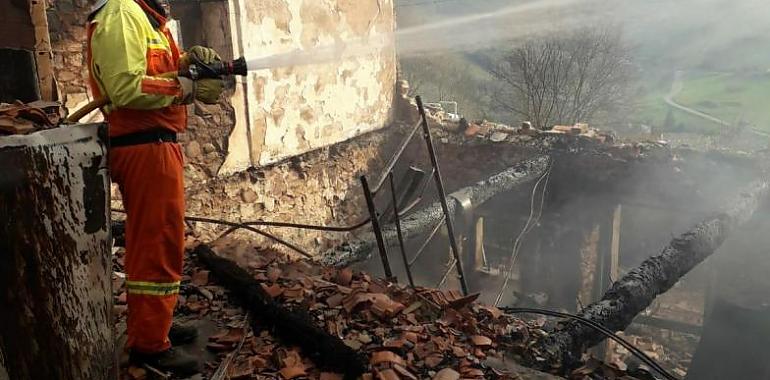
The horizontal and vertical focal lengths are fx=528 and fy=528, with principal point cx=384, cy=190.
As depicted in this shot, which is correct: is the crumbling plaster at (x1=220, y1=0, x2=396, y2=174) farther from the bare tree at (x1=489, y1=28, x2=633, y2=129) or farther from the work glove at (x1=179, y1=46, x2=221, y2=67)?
the bare tree at (x1=489, y1=28, x2=633, y2=129)

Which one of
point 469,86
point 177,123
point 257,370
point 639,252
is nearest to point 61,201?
point 177,123

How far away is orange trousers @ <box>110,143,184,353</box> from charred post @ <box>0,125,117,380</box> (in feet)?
1.75

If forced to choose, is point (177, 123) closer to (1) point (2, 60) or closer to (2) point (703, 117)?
(1) point (2, 60)

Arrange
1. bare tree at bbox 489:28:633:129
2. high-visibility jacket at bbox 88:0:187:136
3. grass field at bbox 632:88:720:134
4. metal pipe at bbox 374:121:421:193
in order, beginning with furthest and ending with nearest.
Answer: grass field at bbox 632:88:720:134
bare tree at bbox 489:28:633:129
metal pipe at bbox 374:121:421:193
high-visibility jacket at bbox 88:0:187:136

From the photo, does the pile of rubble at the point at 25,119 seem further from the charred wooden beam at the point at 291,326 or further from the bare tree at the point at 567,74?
the bare tree at the point at 567,74

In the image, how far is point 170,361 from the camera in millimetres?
2621

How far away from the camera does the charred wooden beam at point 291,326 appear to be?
279 centimetres

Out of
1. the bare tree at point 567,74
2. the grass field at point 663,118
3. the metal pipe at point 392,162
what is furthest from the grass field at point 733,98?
the metal pipe at point 392,162

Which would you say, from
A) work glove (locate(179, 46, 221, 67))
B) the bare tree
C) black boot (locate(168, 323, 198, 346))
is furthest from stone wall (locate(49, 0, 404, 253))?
the bare tree

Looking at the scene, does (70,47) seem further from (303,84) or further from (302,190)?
(302,190)

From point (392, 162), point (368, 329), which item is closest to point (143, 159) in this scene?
point (368, 329)

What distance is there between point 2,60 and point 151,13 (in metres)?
0.69

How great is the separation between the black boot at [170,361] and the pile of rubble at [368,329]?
6cm

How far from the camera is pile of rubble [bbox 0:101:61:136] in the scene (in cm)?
165
